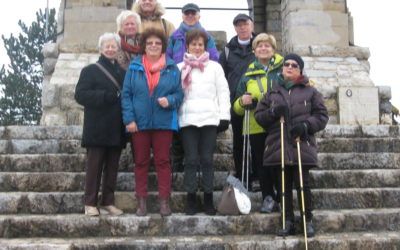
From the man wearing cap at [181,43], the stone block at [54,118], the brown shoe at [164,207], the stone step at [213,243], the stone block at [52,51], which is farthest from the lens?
the stone block at [52,51]

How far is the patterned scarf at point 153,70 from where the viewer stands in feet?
13.6

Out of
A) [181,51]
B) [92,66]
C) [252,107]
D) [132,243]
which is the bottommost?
[132,243]

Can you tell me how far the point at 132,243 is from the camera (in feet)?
12.1

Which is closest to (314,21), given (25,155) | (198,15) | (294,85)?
(198,15)

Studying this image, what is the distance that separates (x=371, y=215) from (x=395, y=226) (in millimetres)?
226

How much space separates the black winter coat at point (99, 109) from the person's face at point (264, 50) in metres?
1.36

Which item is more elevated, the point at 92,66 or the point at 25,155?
the point at 92,66

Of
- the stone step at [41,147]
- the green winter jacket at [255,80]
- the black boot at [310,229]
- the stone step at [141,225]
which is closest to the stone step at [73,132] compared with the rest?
the stone step at [41,147]

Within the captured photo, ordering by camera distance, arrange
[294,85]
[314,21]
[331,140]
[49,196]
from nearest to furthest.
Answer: [294,85] → [49,196] → [331,140] → [314,21]

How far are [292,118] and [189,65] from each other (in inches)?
40.9

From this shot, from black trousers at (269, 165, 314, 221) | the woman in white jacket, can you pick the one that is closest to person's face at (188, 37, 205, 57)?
the woman in white jacket

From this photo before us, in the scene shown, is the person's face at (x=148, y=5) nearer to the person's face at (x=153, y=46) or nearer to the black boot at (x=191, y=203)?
the person's face at (x=153, y=46)

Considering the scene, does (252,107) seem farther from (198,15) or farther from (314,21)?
(314,21)

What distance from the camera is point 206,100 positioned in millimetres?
4195
